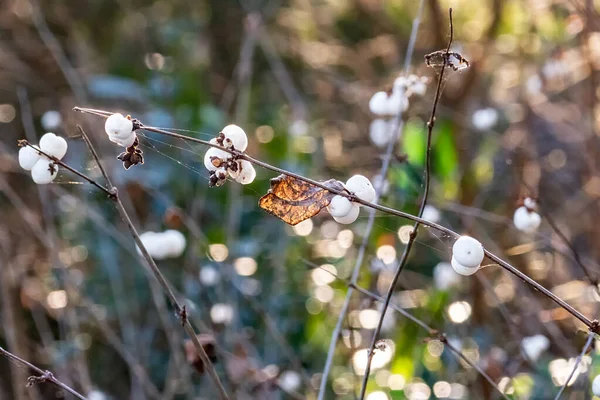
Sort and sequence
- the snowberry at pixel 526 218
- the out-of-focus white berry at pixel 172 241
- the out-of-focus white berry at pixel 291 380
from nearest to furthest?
the snowberry at pixel 526 218 < the out-of-focus white berry at pixel 172 241 < the out-of-focus white berry at pixel 291 380

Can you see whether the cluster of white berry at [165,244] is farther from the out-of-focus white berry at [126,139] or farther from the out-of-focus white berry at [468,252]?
the out-of-focus white berry at [468,252]

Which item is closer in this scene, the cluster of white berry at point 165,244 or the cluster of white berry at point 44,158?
the cluster of white berry at point 44,158

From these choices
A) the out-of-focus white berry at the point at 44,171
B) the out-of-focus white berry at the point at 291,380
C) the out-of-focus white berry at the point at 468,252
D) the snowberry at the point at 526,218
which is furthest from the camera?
the out-of-focus white berry at the point at 291,380

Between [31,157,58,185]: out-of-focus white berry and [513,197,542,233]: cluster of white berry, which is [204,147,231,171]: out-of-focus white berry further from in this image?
[513,197,542,233]: cluster of white berry

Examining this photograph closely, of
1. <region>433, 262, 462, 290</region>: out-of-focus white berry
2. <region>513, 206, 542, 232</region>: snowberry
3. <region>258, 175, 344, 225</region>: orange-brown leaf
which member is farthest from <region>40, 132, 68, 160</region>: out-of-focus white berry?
<region>433, 262, 462, 290</region>: out-of-focus white berry

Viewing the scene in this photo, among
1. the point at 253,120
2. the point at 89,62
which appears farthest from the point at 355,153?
the point at 89,62

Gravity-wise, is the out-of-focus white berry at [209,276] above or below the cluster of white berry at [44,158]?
above

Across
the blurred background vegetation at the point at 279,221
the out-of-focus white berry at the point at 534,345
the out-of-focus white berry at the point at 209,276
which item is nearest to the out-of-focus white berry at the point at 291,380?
the blurred background vegetation at the point at 279,221
